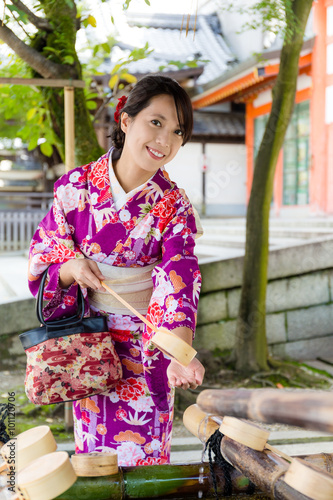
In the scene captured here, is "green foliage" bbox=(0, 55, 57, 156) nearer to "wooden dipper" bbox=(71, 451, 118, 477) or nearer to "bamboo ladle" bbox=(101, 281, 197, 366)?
"bamboo ladle" bbox=(101, 281, 197, 366)

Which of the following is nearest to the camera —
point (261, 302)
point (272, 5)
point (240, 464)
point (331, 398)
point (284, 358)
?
point (331, 398)

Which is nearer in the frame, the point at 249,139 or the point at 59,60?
the point at 59,60

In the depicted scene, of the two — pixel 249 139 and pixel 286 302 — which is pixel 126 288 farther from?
pixel 249 139

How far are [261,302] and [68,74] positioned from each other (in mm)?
2809

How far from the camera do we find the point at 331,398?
34.1 inches

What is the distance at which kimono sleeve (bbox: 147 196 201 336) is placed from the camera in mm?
1777

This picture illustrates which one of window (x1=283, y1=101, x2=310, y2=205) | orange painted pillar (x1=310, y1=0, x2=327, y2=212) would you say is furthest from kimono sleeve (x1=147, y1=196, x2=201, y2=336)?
window (x1=283, y1=101, x2=310, y2=205)

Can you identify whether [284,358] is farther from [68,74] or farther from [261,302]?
[68,74]

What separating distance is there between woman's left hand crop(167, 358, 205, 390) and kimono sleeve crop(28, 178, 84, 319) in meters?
0.52

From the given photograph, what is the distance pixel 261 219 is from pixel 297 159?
6.77m

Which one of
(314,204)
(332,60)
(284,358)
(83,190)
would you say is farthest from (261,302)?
(332,60)

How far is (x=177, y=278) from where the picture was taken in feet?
6.00

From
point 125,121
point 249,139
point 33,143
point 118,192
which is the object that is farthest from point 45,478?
point 249,139

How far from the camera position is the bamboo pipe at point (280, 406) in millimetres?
869
